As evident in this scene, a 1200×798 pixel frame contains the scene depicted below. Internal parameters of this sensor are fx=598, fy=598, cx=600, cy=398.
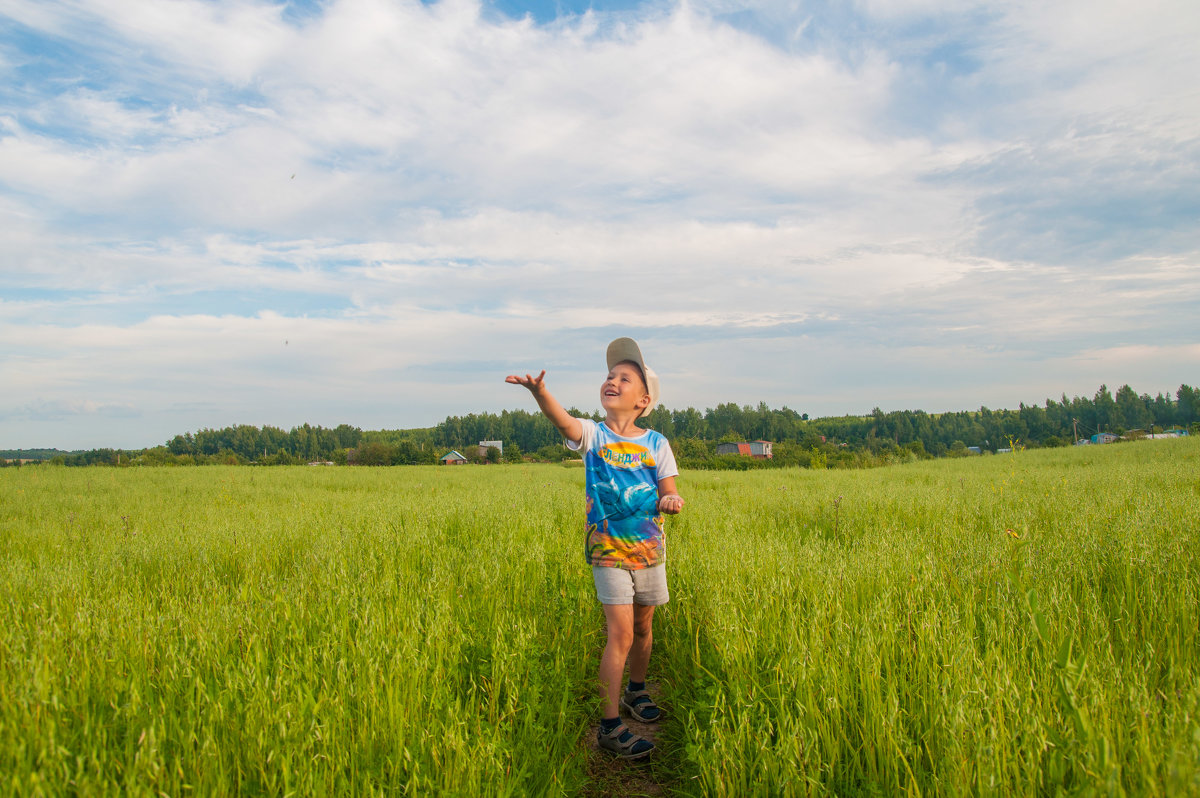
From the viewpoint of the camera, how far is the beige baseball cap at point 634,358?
3615 millimetres

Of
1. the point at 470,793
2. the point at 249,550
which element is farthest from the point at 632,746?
the point at 249,550

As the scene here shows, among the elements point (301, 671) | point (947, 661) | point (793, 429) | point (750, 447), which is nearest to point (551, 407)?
point (301, 671)

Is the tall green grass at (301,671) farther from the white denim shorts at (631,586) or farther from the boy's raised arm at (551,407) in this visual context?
the boy's raised arm at (551,407)

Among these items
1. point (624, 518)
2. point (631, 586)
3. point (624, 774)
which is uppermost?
point (624, 518)

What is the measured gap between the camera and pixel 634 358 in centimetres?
361

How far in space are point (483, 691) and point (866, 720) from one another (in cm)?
187

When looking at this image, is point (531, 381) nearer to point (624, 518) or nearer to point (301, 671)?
point (624, 518)

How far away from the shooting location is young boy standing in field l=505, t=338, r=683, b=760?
315 cm

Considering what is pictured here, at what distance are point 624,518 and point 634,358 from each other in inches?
38.0

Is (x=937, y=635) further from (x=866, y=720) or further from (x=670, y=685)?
(x=670, y=685)

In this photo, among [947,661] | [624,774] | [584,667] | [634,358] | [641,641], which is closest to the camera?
[947,661]

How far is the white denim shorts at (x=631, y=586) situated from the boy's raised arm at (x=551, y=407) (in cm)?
75

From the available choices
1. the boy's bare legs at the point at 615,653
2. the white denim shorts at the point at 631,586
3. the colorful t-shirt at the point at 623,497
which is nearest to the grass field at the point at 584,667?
the boy's bare legs at the point at 615,653

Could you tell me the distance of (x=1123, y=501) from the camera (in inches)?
272
